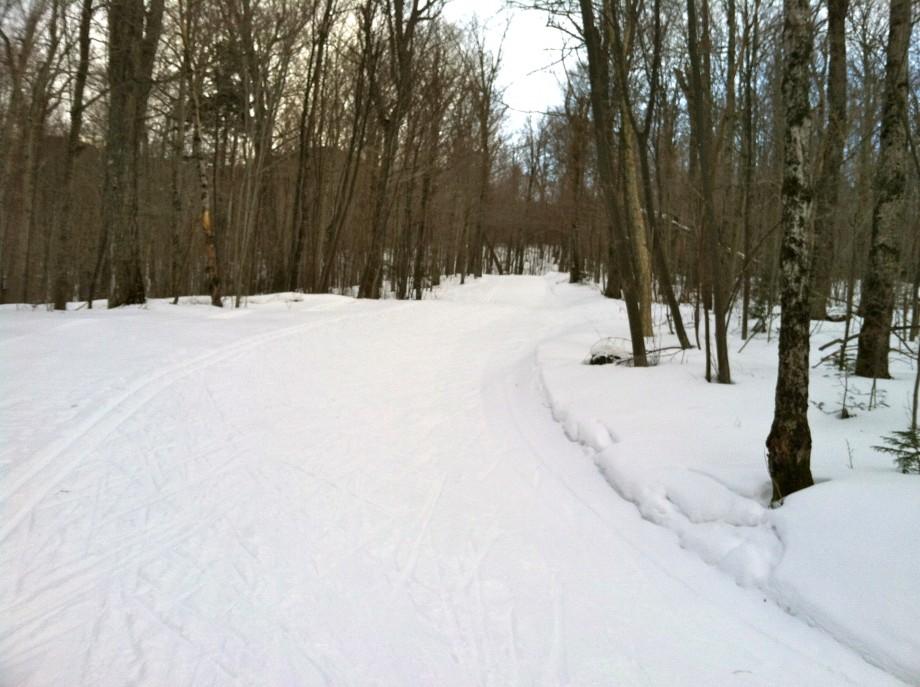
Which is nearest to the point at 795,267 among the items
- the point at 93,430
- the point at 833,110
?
the point at 93,430

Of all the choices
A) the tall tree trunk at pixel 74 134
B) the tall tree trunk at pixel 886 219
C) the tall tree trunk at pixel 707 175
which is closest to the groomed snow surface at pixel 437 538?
the tall tree trunk at pixel 707 175

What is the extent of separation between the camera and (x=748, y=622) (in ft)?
10.8

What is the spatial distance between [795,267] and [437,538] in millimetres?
3037

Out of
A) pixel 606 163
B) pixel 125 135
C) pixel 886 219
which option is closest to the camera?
pixel 886 219

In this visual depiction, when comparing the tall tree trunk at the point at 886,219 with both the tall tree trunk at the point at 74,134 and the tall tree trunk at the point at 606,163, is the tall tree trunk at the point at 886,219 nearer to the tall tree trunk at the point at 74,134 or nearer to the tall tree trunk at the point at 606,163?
the tall tree trunk at the point at 606,163

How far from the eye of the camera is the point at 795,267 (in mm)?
4109

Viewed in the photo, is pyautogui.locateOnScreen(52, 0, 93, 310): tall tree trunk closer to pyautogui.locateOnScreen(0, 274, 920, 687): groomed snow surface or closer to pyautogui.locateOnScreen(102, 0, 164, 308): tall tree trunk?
pyautogui.locateOnScreen(102, 0, 164, 308): tall tree trunk

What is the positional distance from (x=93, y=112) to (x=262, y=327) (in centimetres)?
1768

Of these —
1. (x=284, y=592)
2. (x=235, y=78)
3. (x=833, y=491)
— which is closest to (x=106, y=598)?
(x=284, y=592)

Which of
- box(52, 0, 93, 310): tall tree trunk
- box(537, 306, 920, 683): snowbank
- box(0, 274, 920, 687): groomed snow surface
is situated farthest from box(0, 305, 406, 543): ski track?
box(52, 0, 93, 310): tall tree trunk

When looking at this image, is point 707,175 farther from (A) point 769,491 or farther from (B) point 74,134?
(B) point 74,134

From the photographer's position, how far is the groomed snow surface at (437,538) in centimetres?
289

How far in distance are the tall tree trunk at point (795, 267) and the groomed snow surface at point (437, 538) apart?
11.3 inches

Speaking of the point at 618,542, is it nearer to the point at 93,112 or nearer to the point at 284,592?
the point at 284,592
